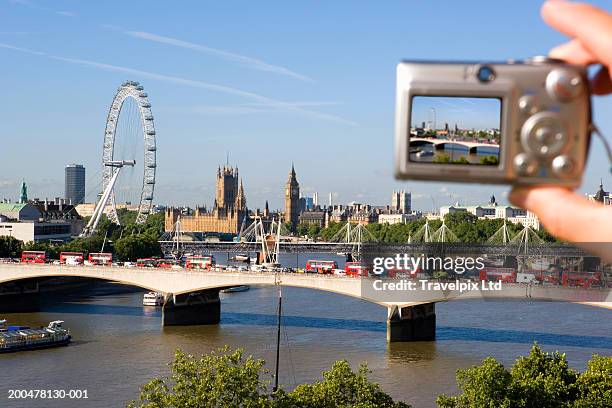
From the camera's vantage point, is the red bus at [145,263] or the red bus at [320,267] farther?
the red bus at [145,263]

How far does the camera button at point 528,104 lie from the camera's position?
44.1 inches

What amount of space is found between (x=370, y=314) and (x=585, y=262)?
11.9 meters

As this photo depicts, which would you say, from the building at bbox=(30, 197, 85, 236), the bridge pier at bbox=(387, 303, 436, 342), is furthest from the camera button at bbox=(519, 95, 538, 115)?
the building at bbox=(30, 197, 85, 236)

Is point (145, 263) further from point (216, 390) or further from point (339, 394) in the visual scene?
point (216, 390)

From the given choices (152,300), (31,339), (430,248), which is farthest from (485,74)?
(430,248)

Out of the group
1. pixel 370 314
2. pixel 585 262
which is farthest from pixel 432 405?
pixel 585 262

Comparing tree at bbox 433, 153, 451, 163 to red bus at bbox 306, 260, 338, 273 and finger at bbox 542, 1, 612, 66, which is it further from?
red bus at bbox 306, 260, 338, 273

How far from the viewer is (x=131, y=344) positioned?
2188 cm

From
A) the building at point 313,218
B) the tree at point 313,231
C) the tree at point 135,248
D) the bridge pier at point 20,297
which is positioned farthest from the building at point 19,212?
the building at point 313,218

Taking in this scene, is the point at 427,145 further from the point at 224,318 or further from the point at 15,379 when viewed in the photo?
the point at 224,318

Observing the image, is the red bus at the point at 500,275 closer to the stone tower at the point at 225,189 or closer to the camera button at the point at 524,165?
the camera button at the point at 524,165

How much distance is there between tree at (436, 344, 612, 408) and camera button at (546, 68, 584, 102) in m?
11.1

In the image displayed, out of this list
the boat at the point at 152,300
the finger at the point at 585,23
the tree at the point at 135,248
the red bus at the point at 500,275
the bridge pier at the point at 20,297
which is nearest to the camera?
the finger at the point at 585,23

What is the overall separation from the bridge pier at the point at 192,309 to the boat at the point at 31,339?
406 cm
